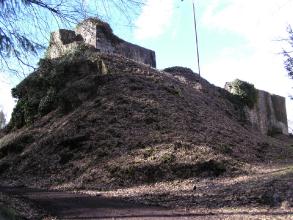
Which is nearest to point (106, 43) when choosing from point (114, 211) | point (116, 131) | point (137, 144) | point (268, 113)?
point (116, 131)

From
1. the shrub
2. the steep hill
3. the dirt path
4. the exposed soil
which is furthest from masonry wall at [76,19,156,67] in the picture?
the dirt path

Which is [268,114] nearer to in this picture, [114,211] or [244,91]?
[244,91]

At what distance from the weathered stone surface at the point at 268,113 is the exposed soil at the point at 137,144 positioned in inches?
193

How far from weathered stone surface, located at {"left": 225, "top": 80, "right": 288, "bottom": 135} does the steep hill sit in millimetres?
5902

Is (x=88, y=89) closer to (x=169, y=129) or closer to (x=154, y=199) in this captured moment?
(x=169, y=129)

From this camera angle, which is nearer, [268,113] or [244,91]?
[244,91]

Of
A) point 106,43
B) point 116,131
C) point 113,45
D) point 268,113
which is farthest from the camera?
point 268,113

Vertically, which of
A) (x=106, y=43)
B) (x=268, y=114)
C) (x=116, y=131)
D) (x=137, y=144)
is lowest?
(x=137, y=144)

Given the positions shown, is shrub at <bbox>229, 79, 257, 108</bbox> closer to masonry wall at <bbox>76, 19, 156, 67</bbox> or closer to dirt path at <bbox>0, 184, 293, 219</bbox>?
masonry wall at <bbox>76, 19, 156, 67</bbox>

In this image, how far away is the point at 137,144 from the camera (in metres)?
18.2

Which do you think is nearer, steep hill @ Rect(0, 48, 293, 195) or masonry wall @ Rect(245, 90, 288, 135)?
steep hill @ Rect(0, 48, 293, 195)

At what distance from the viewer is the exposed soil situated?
502 inches

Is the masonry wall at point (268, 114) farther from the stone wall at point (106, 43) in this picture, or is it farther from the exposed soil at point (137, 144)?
the stone wall at point (106, 43)

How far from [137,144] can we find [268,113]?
70.1 ft
